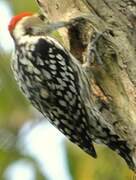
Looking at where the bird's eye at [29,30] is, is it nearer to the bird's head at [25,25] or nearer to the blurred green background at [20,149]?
the bird's head at [25,25]

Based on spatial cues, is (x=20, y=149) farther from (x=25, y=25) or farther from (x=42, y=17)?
(x=42, y=17)

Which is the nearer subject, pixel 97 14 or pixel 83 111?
pixel 97 14

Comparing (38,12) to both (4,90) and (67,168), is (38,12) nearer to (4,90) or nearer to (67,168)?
(4,90)

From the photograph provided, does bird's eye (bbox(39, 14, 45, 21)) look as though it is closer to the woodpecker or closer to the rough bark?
the woodpecker

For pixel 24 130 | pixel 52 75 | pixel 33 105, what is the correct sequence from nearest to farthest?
pixel 24 130, pixel 52 75, pixel 33 105

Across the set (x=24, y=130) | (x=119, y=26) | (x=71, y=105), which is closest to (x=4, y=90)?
(x=24, y=130)

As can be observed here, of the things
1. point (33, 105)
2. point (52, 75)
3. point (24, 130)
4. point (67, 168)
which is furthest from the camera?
point (33, 105)

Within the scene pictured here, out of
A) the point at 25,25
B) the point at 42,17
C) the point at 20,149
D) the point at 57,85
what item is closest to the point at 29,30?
the point at 25,25
